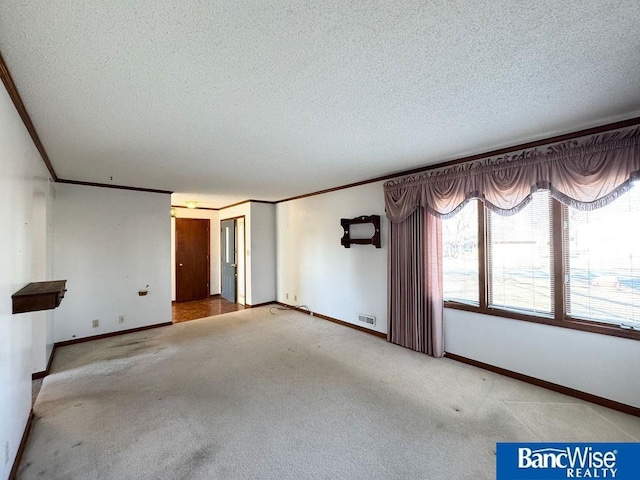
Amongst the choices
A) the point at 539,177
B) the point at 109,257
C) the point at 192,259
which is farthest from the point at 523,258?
the point at 192,259

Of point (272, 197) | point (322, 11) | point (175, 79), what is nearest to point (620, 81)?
point (322, 11)

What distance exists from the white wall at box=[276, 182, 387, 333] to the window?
1102 mm

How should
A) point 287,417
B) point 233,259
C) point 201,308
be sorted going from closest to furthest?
point 287,417, point 201,308, point 233,259

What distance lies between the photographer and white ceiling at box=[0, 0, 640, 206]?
3.93 ft

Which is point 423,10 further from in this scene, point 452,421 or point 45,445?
point 45,445

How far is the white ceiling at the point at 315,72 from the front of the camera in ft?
3.93

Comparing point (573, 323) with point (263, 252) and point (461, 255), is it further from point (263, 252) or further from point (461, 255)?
point (263, 252)

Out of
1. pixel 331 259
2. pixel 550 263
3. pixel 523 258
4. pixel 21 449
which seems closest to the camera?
pixel 21 449

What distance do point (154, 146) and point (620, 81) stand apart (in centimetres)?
363

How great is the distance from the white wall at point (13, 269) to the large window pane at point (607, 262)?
4238 millimetres

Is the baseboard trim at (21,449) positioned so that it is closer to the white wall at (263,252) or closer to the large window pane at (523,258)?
the white wall at (263,252)

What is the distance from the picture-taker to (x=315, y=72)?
1.59m

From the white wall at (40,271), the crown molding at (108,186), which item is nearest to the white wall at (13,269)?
the white wall at (40,271)

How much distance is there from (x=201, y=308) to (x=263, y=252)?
5.93 feet
